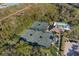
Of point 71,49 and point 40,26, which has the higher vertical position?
point 40,26

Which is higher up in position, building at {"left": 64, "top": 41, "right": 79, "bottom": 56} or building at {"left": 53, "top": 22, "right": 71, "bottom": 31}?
building at {"left": 53, "top": 22, "right": 71, "bottom": 31}

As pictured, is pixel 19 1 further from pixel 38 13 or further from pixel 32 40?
pixel 32 40

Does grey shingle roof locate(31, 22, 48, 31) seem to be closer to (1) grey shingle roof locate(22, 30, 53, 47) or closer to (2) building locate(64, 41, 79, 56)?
(1) grey shingle roof locate(22, 30, 53, 47)

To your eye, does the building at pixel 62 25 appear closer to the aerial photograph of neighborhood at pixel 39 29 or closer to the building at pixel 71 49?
the aerial photograph of neighborhood at pixel 39 29

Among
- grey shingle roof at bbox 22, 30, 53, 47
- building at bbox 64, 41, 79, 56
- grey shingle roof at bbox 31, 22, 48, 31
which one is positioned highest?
grey shingle roof at bbox 31, 22, 48, 31

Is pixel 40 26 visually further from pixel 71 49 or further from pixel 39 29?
pixel 71 49

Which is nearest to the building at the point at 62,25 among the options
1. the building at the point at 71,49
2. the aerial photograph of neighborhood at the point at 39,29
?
the aerial photograph of neighborhood at the point at 39,29

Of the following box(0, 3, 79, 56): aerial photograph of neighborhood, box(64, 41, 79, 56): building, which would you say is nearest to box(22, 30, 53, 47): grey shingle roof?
box(0, 3, 79, 56): aerial photograph of neighborhood

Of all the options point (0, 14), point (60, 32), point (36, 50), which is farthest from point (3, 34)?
point (60, 32)

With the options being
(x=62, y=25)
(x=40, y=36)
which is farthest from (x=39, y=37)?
(x=62, y=25)
